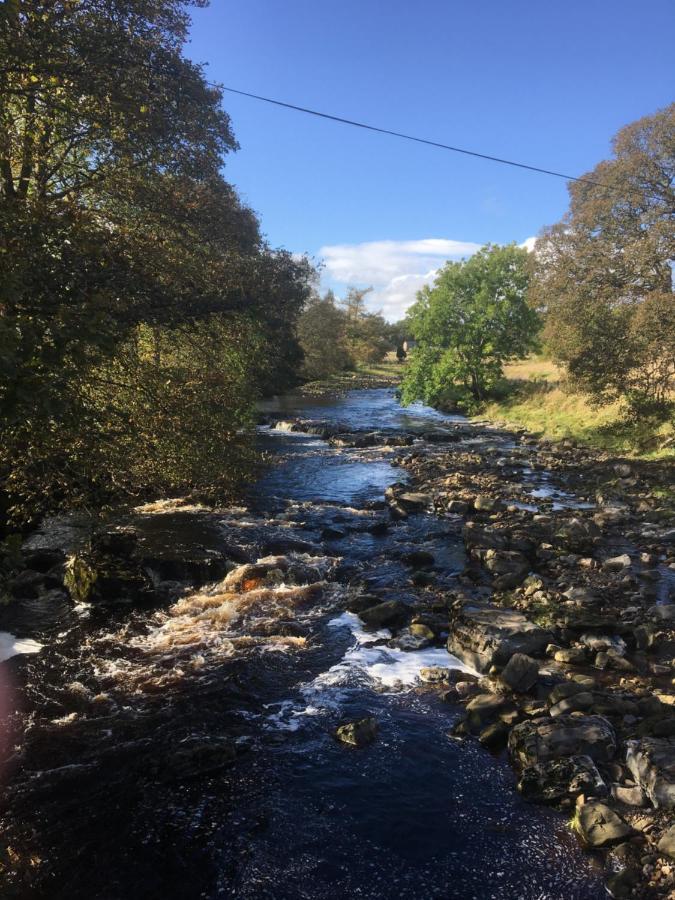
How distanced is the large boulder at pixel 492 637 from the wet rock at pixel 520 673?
40cm

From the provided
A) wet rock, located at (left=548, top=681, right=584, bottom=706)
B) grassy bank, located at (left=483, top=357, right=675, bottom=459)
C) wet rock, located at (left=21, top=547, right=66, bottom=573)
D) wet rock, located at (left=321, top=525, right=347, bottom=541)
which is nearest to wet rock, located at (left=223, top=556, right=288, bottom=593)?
wet rock, located at (left=321, top=525, right=347, bottom=541)

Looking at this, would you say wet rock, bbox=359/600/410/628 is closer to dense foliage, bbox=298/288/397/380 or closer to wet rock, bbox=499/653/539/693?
wet rock, bbox=499/653/539/693

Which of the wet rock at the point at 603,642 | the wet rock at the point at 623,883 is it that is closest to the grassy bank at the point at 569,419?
the wet rock at the point at 603,642

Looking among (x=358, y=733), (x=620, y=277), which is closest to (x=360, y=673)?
(x=358, y=733)

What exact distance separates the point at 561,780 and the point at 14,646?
29.6 feet

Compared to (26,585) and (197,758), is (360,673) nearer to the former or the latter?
(197,758)

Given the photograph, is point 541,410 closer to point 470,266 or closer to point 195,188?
point 470,266

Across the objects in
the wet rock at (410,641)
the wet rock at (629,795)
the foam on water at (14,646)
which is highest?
the foam on water at (14,646)

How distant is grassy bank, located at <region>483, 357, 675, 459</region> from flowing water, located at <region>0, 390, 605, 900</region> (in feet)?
55.3

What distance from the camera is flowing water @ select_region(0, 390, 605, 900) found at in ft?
16.7

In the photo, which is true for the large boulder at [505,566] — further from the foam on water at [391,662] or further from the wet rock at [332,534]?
the wet rock at [332,534]

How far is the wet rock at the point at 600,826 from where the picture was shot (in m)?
5.21

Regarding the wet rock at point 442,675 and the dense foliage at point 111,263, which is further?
the wet rock at point 442,675

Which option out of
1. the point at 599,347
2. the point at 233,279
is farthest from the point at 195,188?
the point at 599,347
